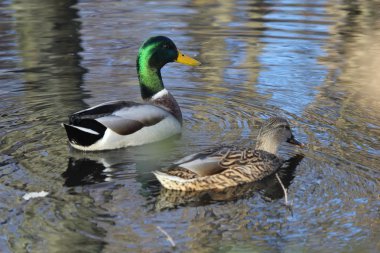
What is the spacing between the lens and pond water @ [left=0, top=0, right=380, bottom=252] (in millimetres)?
6258

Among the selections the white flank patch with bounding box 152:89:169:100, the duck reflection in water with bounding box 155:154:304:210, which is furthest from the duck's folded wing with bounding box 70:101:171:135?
the duck reflection in water with bounding box 155:154:304:210

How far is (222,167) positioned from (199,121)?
2.35 meters

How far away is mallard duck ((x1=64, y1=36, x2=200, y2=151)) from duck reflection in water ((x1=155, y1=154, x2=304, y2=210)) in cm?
163

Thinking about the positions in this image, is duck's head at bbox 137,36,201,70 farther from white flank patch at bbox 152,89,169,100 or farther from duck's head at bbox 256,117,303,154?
duck's head at bbox 256,117,303,154

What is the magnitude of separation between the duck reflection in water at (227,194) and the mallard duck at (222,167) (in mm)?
53

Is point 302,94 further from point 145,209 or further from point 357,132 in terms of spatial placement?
point 145,209

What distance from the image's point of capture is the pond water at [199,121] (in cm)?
626

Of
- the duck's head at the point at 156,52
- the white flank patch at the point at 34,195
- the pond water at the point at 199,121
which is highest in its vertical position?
the duck's head at the point at 156,52

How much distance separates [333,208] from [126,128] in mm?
2987

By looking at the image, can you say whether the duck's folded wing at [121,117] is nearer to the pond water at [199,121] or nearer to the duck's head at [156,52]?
the pond water at [199,121]

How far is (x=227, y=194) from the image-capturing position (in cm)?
725

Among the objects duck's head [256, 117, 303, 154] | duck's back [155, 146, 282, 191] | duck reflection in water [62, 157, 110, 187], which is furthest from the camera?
duck's head [256, 117, 303, 154]

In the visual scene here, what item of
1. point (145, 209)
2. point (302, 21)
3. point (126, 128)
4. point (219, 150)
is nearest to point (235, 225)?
point (145, 209)

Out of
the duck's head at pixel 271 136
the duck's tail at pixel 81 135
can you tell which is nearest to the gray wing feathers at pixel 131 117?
the duck's tail at pixel 81 135
